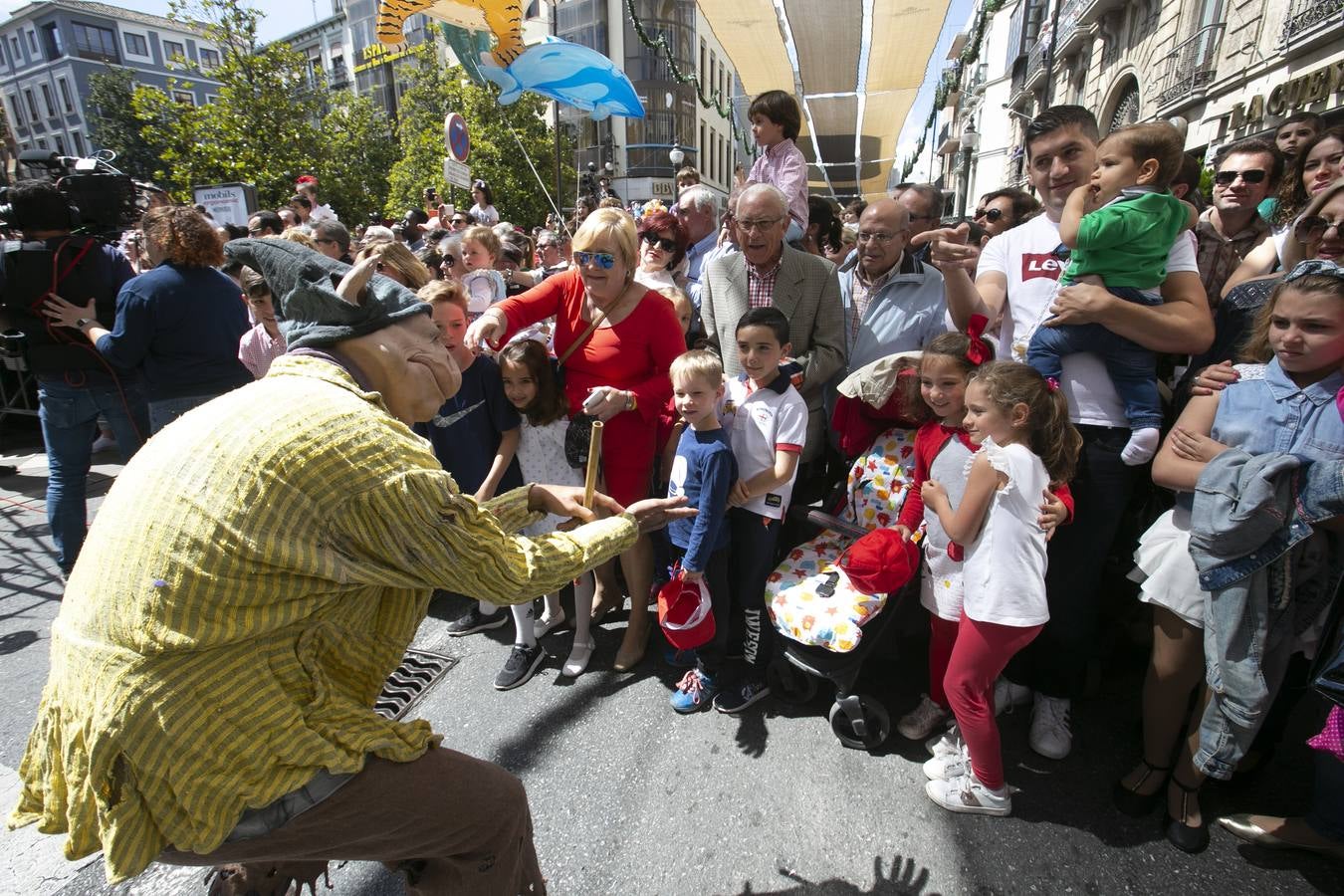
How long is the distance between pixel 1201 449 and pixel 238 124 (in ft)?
50.1

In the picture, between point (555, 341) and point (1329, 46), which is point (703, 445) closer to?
point (555, 341)

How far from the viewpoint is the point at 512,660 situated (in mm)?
3121

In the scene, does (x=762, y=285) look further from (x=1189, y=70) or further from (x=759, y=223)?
(x=1189, y=70)

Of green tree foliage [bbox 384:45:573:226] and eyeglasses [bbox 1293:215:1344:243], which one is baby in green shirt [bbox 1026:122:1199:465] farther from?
green tree foliage [bbox 384:45:573:226]

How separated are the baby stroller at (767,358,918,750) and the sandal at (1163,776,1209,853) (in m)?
0.91

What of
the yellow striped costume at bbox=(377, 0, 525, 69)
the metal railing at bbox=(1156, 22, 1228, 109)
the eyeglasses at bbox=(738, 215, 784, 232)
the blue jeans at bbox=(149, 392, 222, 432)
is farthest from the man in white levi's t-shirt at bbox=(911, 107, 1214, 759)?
the metal railing at bbox=(1156, 22, 1228, 109)

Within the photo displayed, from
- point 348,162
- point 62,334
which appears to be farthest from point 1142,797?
point 348,162

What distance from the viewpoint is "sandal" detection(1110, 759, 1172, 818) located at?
2.19 m

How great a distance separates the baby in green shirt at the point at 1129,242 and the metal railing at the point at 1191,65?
55.8ft

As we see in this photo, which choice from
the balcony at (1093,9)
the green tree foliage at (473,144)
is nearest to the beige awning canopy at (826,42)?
the green tree foliage at (473,144)

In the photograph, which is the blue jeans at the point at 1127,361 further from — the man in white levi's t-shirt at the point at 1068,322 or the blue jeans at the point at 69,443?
the blue jeans at the point at 69,443

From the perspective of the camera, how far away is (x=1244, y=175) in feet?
9.55

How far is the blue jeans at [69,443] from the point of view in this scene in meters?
3.73

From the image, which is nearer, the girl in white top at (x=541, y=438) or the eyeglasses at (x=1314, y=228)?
the eyeglasses at (x=1314, y=228)
